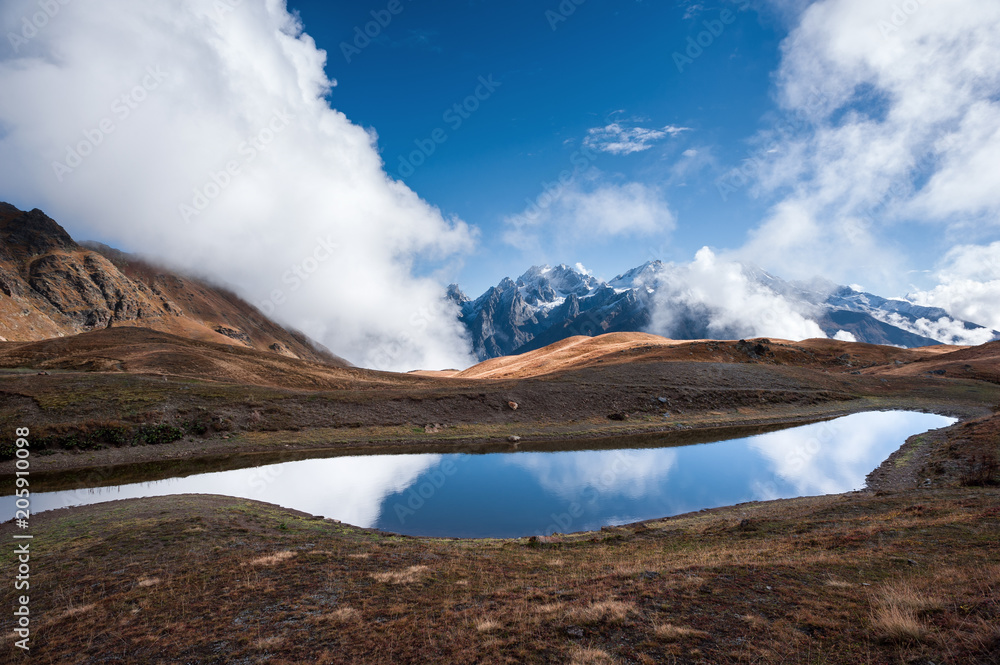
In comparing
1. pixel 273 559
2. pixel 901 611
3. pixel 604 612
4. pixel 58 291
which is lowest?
pixel 273 559

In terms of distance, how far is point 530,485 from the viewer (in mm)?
31125

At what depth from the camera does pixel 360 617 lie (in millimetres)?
10656

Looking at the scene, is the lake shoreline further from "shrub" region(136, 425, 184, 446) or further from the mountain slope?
the mountain slope

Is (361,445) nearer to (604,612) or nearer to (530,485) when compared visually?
(530,485)

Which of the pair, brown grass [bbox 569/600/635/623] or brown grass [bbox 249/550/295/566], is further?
brown grass [bbox 249/550/295/566]

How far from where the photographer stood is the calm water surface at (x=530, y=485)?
24.9 m

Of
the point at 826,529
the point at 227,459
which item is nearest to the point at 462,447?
the point at 227,459

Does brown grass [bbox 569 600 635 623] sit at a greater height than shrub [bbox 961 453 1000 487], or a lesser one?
lesser

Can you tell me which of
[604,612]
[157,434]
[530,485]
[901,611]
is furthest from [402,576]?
[157,434]

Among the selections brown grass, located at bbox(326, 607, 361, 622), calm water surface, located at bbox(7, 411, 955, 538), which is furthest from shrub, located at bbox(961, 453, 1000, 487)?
brown grass, located at bbox(326, 607, 361, 622)

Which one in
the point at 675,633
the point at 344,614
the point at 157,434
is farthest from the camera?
the point at 157,434

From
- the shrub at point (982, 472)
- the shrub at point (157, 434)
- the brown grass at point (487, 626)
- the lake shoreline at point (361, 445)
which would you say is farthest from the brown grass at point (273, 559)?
the shrub at point (982, 472)

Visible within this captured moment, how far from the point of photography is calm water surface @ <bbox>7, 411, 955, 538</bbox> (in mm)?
24906

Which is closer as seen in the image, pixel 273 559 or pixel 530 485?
pixel 273 559
